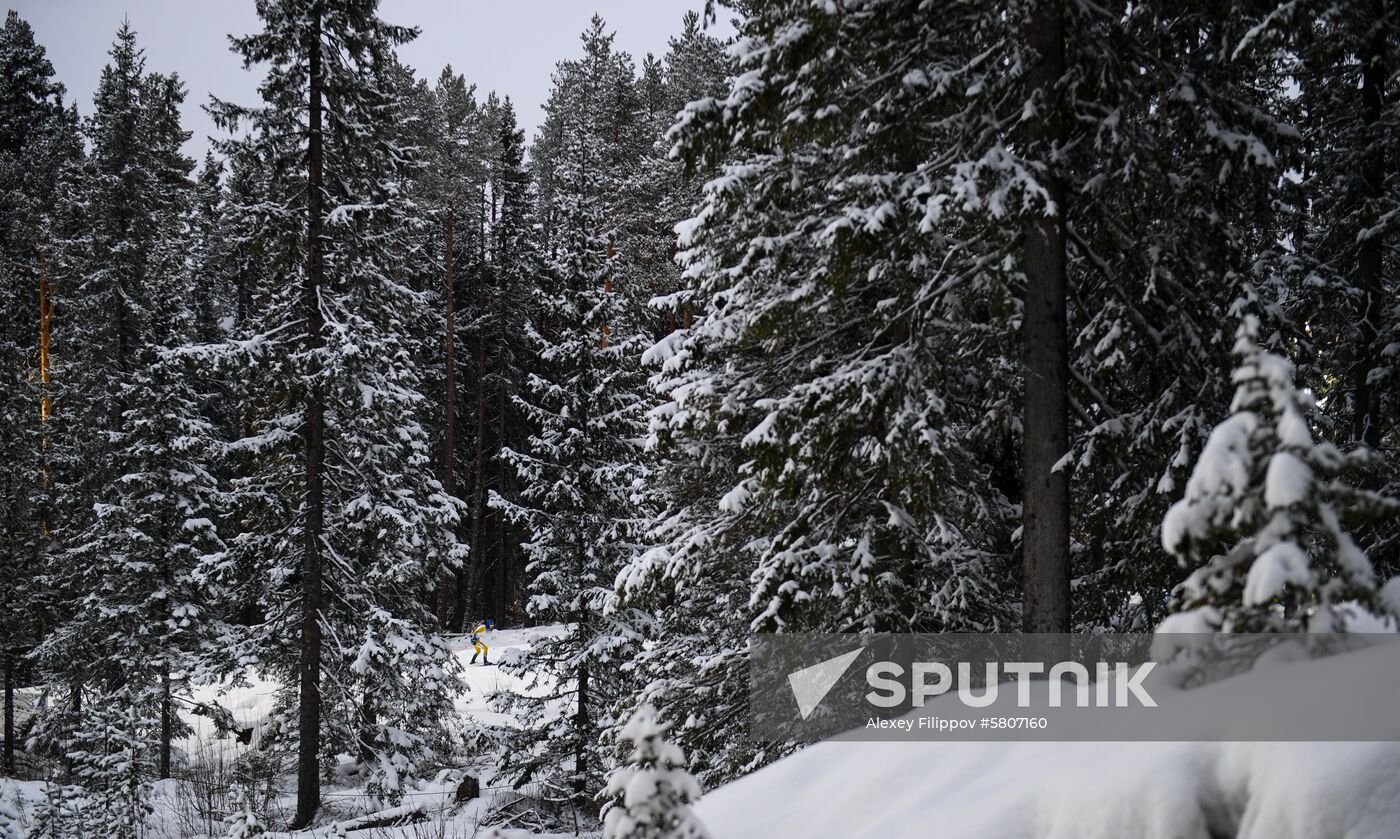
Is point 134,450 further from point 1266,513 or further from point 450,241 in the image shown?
point 1266,513

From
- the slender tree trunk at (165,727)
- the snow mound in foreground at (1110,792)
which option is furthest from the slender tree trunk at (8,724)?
the snow mound in foreground at (1110,792)

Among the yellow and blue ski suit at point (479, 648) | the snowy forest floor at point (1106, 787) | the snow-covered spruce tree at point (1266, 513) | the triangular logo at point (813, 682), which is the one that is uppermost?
the snow-covered spruce tree at point (1266, 513)

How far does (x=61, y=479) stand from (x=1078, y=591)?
26.1 meters

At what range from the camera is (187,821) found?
13133mm

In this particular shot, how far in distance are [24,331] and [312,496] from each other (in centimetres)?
2175

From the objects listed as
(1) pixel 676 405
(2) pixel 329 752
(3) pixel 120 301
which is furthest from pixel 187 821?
(3) pixel 120 301

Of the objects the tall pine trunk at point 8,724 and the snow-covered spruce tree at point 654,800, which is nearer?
the snow-covered spruce tree at point 654,800

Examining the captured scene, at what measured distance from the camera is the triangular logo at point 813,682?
7938mm

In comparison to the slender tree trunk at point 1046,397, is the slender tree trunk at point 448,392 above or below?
above

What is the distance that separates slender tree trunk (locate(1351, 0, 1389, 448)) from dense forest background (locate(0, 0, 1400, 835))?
6cm

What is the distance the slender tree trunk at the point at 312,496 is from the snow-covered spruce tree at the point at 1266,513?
44.6 ft

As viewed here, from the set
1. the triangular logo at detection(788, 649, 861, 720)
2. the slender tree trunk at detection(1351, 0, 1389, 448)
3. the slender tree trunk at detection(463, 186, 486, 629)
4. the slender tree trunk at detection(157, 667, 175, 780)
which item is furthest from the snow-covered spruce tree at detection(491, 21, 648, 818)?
the slender tree trunk at detection(463, 186, 486, 629)

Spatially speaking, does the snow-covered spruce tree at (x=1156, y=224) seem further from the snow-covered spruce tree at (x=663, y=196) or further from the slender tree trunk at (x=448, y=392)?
the slender tree trunk at (x=448, y=392)

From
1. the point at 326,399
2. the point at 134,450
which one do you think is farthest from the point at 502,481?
the point at 326,399
